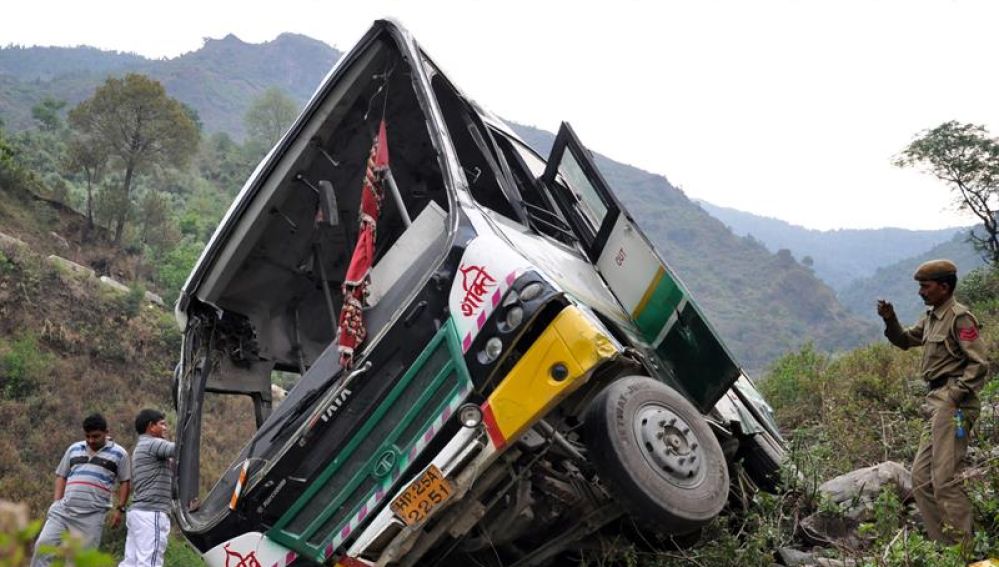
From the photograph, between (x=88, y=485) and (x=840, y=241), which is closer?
(x=88, y=485)

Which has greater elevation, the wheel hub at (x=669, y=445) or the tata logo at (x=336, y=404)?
the wheel hub at (x=669, y=445)

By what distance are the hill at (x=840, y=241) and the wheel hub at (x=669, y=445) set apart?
11831 cm

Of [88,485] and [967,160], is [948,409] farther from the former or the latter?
[967,160]

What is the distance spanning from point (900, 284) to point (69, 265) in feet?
227

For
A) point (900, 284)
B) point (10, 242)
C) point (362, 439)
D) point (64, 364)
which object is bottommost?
point (64, 364)

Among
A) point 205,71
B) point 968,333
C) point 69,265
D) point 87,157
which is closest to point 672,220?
point 205,71

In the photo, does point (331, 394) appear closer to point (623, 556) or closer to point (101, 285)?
point (623, 556)

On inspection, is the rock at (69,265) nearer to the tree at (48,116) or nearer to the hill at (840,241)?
the tree at (48,116)

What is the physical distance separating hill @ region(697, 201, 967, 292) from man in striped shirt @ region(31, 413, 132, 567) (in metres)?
118

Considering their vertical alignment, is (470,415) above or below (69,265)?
above

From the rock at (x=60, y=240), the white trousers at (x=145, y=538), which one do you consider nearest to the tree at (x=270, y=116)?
the rock at (x=60, y=240)

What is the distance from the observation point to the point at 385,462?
306cm

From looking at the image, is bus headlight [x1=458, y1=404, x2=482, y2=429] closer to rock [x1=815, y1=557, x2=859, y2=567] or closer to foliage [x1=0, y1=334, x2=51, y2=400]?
rock [x1=815, y1=557, x2=859, y2=567]

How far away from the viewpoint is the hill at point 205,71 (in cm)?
8294
